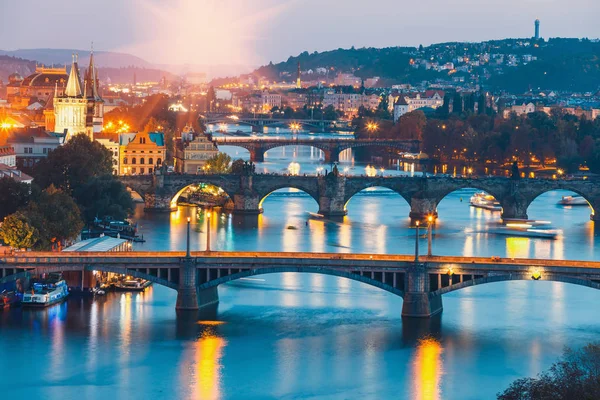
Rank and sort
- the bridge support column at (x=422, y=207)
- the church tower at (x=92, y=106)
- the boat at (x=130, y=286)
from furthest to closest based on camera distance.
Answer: the church tower at (x=92, y=106) → the bridge support column at (x=422, y=207) → the boat at (x=130, y=286)

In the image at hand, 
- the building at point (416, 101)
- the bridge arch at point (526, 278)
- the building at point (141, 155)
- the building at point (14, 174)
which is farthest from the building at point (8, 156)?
the building at point (416, 101)

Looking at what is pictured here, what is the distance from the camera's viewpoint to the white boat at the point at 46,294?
105ft

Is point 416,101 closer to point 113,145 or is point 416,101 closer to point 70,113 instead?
point 70,113

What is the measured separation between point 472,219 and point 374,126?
47281 millimetres

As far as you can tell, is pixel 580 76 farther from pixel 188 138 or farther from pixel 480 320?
pixel 480 320

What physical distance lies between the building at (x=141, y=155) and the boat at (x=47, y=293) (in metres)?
25.9

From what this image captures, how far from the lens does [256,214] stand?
2078 inches

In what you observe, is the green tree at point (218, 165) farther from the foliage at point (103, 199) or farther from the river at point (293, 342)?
the river at point (293, 342)

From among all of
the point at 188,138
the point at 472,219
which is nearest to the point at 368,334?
the point at 472,219

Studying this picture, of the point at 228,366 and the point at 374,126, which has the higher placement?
the point at 374,126

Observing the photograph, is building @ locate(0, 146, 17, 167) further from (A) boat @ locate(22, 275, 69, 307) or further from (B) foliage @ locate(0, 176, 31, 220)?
(A) boat @ locate(22, 275, 69, 307)

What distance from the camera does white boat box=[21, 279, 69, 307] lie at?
3209 centimetres

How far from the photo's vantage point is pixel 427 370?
27.8m

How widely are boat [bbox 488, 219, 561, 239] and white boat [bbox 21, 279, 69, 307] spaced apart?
19.4m
